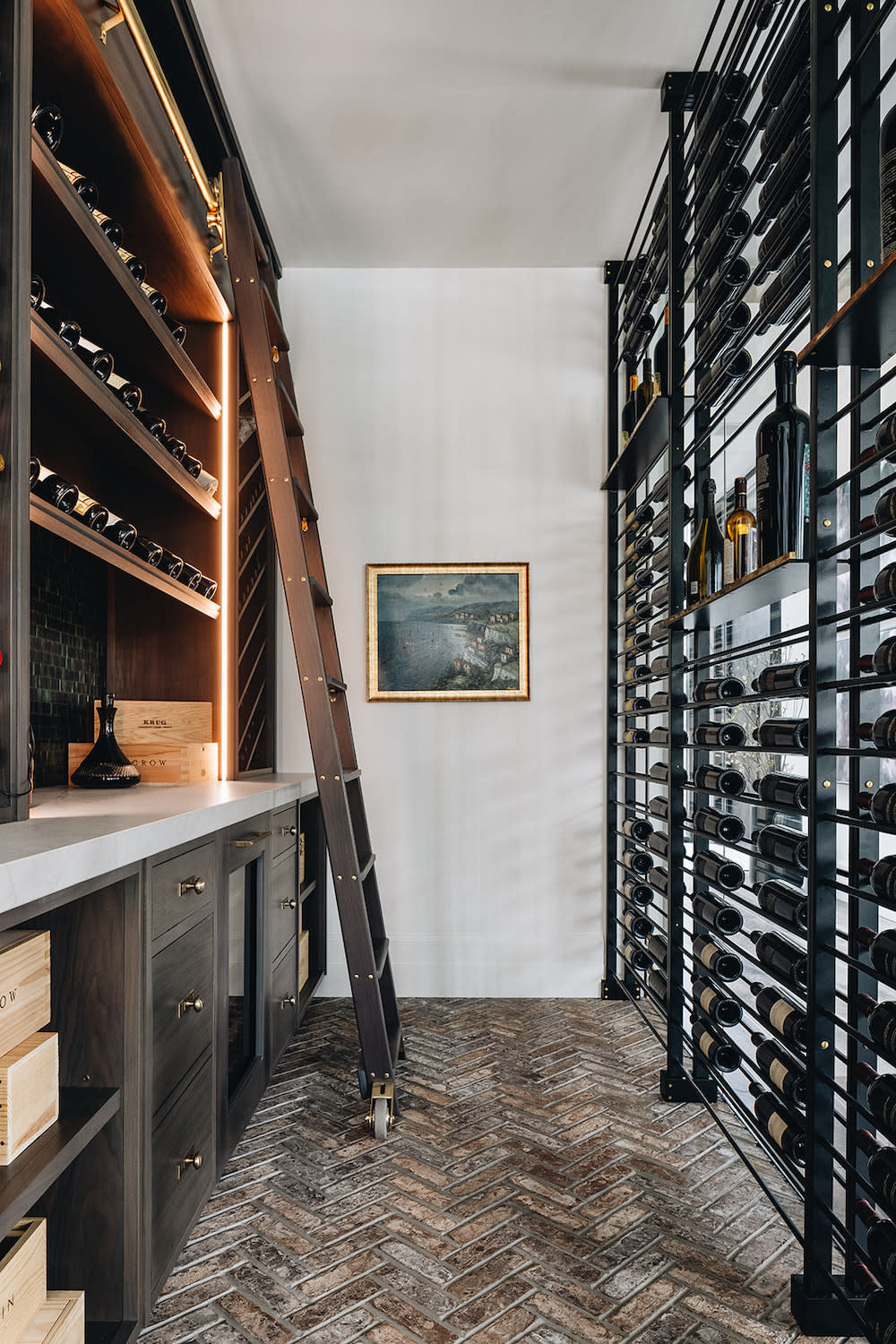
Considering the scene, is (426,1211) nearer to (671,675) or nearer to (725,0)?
(671,675)

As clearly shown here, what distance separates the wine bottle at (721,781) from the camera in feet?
6.63

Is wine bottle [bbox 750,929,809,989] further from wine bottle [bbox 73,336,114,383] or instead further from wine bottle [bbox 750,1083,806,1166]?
wine bottle [bbox 73,336,114,383]

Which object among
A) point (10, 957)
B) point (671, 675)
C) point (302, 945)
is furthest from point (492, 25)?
point (302, 945)

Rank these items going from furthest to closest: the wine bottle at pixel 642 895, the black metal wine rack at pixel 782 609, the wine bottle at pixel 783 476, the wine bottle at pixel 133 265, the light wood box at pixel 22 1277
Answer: the wine bottle at pixel 642 895 → the wine bottle at pixel 133 265 → the wine bottle at pixel 783 476 → the black metal wine rack at pixel 782 609 → the light wood box at pixel 22 1277

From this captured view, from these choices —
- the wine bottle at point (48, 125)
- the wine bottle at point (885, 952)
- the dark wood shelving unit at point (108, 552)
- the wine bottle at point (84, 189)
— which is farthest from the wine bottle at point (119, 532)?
the wine bottle at point (885, 952)

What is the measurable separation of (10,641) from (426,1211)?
1481 millimetres

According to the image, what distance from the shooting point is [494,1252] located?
5.79 feet

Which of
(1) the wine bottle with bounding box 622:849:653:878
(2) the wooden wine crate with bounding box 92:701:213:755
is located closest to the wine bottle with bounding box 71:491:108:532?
(2) the wooden wine crate with bounding box 92:701:213:755

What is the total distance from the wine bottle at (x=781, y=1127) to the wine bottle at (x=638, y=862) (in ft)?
3.71

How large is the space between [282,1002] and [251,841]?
760 millimetres

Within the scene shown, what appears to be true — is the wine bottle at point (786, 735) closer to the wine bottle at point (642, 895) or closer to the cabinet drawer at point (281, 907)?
the wine bottle at point (642, 895)

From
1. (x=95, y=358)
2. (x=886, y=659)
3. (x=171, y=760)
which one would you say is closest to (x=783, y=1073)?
(x=886, y=659)

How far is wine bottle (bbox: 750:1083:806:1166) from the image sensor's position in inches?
63.8

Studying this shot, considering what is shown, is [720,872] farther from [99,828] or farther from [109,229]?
[109,229]
